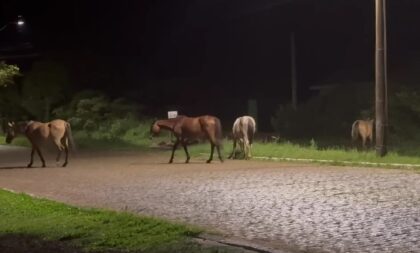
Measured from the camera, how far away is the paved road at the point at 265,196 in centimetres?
1015

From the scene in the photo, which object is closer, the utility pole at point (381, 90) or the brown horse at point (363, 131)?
the utility pole at point (381, 90)

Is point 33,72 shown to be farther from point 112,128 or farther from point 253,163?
point 253,163

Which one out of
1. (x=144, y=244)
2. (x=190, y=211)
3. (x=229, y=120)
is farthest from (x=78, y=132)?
(x=144, y=244)

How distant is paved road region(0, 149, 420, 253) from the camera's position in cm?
1015

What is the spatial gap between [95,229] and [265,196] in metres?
4.70

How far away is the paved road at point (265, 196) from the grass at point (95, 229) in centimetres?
90

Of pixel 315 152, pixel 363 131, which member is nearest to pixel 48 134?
pixel 315 152

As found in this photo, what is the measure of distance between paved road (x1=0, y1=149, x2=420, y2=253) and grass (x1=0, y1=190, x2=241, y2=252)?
A: 0.90 metres

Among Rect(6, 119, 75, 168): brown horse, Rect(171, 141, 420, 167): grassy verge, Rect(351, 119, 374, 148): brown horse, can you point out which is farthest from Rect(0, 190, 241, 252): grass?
Rect(351, 119, 374, 148): brown horse

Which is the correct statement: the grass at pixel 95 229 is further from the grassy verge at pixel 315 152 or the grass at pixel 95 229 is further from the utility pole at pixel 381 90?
the utility pole at pixel 381 90

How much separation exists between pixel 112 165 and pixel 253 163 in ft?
15.7

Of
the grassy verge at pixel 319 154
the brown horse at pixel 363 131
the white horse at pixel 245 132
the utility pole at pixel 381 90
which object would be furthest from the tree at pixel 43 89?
the utility pole at pixel 381 90

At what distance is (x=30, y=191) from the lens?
17.2 meters

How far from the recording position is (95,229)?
11.0m
